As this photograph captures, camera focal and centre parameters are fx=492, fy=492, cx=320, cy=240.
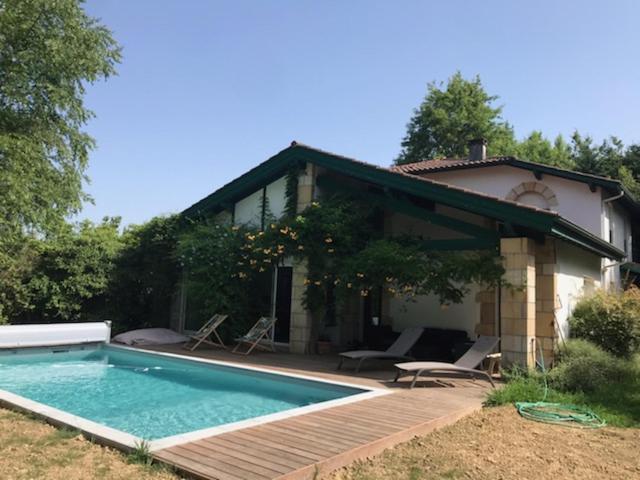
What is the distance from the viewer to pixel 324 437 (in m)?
4.77

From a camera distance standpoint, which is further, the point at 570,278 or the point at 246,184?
the point at 246,184

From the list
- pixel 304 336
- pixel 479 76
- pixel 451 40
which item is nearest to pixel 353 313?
pixel 304 336

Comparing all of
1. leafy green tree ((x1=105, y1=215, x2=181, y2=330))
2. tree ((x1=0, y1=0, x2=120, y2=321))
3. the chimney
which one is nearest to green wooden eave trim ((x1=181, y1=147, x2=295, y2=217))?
leafy green tree ((x1=105, y1=215, x2=181, y2=330))

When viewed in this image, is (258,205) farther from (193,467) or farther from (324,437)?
(193,467)

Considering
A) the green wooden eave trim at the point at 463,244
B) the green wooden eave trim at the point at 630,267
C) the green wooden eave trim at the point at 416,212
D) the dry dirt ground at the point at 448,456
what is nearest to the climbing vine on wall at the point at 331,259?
the green wooden eave trim at the point at 463,244

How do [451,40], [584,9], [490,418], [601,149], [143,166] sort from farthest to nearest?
[601,149], [143,166], [451,40], [584,9], [490,418]

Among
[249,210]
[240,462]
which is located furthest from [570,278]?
[240,462]

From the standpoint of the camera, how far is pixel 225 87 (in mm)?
13758

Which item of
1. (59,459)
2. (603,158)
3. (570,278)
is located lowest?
(59,459)

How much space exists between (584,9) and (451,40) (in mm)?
3132

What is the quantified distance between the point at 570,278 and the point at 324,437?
862 cm

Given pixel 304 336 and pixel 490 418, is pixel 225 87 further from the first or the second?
pixel 490 418

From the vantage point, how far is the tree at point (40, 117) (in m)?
13.8

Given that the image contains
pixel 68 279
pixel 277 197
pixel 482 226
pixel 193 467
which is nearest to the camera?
pixel 193 467
